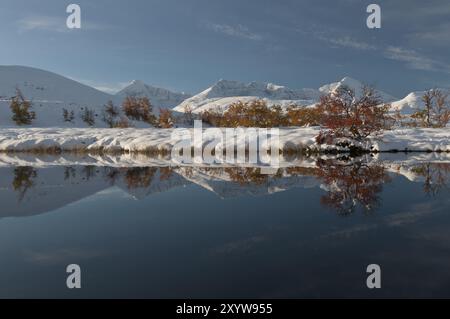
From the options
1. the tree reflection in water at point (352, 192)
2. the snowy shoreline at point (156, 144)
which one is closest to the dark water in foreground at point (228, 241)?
the tree reflection in water at point (352, 192)

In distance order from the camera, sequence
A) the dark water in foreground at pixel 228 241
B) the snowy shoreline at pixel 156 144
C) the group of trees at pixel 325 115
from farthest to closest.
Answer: the group of trees at pixel 325 115
the snowy shoreline at pixel 156 144
the dark water in foreground at pixel 228 241

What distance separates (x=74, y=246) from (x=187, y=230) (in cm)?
264

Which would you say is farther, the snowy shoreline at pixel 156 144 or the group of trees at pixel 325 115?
the group of trees at pixel 325 115

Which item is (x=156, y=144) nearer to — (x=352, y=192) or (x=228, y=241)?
(x=352, y=192)

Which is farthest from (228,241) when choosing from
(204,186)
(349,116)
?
(349,116)

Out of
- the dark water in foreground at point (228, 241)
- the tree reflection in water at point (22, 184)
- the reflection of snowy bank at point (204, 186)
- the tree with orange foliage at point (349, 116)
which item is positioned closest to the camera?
the dark water in foreground at point (228, 241)

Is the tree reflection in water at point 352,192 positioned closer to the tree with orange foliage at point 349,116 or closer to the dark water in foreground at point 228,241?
the dark water in foreground at point 228,241

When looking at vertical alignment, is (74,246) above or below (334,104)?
below

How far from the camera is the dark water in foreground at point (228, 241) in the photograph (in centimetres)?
563

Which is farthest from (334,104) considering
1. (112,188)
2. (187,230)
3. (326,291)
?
(326,291)

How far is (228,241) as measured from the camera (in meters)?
7.98
